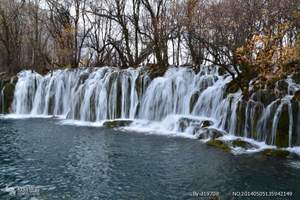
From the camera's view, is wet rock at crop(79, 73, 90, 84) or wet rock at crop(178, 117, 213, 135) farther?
wet rock at crop(79, 73, 90, 84)

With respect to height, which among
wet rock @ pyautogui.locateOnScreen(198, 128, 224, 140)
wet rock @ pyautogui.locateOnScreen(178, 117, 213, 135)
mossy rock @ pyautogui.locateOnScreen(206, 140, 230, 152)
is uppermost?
wet rock @ pyautogui.locateOnScreen(178, 117, 213, 135)

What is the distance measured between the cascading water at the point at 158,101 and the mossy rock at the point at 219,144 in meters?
1.35

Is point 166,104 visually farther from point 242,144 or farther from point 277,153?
point 277,153

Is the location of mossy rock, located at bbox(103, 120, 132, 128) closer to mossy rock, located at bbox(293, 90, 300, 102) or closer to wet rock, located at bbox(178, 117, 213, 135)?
wet rock, located at bbox(178, 117, 213, 135)

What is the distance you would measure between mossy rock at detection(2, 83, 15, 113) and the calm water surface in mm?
11844

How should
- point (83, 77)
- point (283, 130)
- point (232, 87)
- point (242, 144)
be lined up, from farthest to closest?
1. point (83, 77)
2. point (232, 87)
3. point (242, 144)
4. point (283, 130)

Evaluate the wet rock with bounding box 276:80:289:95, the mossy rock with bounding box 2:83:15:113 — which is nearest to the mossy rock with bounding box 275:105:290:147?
the wet rock with bounding box 276:80:289:95

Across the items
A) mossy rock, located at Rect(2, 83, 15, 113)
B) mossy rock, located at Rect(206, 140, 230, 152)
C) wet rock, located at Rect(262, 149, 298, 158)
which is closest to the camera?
wet rock, located at Rect(262, 149, 298, 158)

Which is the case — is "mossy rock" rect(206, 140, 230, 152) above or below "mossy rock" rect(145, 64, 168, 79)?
below

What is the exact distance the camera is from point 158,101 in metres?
22.0

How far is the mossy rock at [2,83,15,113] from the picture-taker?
1131 inches

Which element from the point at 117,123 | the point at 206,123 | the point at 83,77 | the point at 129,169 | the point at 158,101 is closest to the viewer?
the point at 129,169

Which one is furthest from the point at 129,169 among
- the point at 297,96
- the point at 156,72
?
the point at 156,72

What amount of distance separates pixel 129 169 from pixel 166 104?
972cm
